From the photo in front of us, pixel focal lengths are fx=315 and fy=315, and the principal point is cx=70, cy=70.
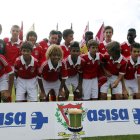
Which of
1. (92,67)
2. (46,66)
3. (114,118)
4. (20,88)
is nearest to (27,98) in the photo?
(20,88)


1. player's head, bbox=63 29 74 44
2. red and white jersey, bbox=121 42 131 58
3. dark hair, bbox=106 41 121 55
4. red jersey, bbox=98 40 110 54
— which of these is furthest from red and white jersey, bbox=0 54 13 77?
red and white jersey, bbox=121 42 131 58

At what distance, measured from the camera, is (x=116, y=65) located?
24.1ft

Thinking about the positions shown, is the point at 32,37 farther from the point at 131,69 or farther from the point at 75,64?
the point at 131,69

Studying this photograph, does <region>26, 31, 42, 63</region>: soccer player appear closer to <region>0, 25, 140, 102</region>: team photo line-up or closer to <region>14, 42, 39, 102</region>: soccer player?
<region>0, 25, 140, 102</region>: team photo line-up

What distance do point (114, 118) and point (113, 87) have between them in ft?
5.69

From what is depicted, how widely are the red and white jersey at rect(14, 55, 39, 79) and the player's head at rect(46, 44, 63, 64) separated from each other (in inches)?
14.1

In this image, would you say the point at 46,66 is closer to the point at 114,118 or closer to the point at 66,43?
the point at 66,43

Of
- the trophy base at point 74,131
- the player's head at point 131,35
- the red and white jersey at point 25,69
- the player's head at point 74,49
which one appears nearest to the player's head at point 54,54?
the red and white jersey at point 25,69

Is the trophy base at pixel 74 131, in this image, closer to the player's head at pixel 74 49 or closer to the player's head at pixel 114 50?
the player's head at pixel 74 49

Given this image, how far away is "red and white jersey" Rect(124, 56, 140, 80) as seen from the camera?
7509 millimetres

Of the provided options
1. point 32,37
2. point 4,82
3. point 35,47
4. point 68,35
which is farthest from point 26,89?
point 68,35

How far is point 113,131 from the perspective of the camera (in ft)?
18.4

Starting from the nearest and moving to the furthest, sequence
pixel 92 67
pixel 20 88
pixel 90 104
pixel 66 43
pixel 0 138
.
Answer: pixel 0 138 → pixel 90 104 → pixel 20 88 → pixel 92 67 → pixel 66 43

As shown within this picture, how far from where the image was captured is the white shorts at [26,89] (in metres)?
6.71
